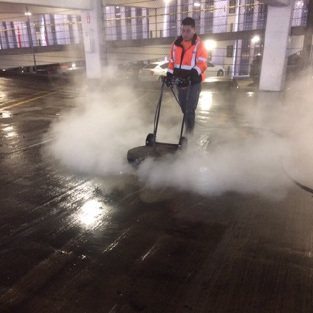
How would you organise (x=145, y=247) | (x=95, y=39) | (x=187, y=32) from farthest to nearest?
(x=95, y=39) → (x=187, y=32) → (x=145, y=247)

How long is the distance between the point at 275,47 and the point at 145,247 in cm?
1013

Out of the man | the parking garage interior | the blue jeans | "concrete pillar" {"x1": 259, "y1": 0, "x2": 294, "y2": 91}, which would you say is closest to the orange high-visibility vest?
the man

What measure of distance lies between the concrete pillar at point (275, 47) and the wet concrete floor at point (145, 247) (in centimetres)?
805

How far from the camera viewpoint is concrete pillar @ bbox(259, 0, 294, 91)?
1033 cm

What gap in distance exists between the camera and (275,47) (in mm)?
10703

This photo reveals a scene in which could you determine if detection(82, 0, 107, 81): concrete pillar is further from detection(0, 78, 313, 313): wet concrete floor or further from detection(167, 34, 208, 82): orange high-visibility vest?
detection(0, 78, 313, 313): wet concrete floor

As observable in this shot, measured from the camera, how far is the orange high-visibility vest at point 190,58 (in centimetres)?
488

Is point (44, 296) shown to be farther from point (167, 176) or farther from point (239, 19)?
point (239, 19)

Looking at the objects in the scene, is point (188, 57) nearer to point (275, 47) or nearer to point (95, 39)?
point (275, 47)

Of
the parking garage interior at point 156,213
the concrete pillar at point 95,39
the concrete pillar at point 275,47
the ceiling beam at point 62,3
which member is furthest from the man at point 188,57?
the concrete pillar at point 95,39

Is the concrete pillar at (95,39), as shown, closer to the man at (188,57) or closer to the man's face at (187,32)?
the man at (188,57)

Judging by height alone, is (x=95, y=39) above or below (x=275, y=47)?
above

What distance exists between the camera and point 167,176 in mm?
4316

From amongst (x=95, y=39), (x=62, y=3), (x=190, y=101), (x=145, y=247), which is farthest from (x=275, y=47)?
(x=145, y=247)
